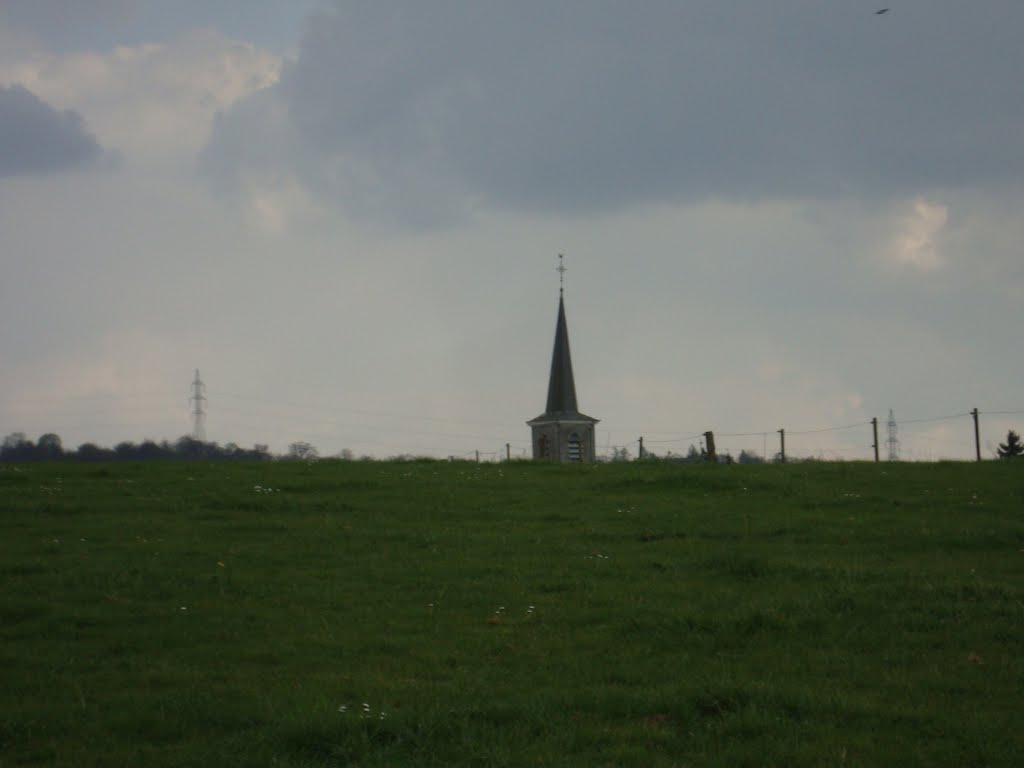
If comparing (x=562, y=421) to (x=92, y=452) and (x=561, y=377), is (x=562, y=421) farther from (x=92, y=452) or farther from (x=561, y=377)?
(x=92, y=452)

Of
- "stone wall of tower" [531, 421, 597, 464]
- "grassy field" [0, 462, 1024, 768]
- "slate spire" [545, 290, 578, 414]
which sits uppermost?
"slate spire" [545, 290, 578, 414]

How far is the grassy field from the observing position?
10.2m

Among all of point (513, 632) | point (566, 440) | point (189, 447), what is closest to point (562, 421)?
point (566, 440)

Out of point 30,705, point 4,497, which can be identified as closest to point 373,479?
point 4,497

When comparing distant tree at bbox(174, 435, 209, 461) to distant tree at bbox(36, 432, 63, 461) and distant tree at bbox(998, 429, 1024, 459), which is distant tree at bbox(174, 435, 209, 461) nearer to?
distant tree at bbox(36, 432, 63, 461)

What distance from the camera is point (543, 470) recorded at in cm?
3562

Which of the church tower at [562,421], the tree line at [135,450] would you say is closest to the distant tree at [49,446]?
the tree line at [135,450]

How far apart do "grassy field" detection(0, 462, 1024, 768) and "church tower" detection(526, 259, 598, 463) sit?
248ft

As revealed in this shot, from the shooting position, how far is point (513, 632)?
562 inches

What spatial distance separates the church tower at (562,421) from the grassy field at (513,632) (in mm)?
75517

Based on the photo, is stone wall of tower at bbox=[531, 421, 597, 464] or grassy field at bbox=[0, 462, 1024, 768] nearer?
grassy field at bbox=[0, 462, 1024, 768]

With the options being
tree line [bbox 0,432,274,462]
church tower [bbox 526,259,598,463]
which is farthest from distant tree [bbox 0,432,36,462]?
church tower [bbox 526,259,598,463]

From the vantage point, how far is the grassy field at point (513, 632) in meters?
10.2

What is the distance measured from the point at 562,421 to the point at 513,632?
8847 cm
